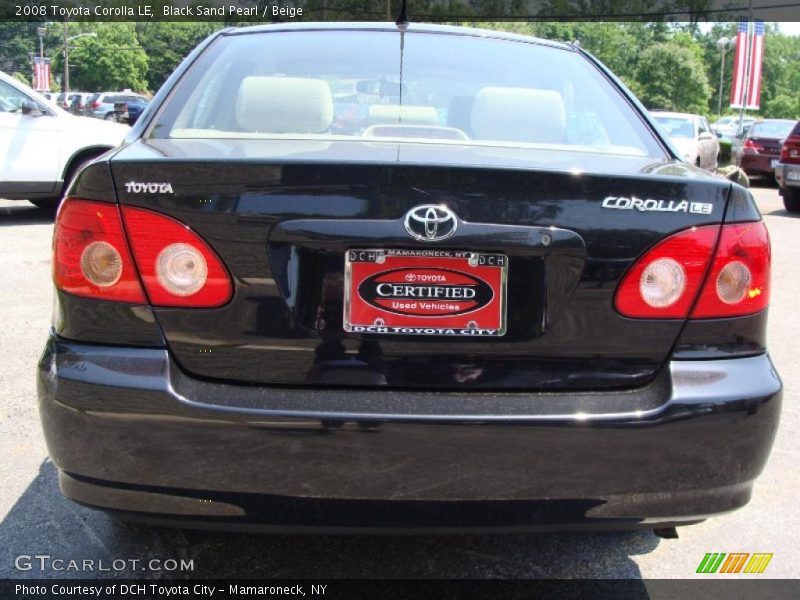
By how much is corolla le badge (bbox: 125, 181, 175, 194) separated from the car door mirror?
28.3ft

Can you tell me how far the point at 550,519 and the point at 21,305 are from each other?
15.6 ft

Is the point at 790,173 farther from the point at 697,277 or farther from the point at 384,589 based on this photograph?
the point at 384,589

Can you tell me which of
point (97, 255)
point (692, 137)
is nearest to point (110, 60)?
point (692, 137)

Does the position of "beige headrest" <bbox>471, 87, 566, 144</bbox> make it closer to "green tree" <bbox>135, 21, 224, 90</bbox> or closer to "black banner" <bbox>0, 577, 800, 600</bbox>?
"black banner" <bbox>0, 577, 800, 600</bbox>

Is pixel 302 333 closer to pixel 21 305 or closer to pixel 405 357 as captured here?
pixel 405 357

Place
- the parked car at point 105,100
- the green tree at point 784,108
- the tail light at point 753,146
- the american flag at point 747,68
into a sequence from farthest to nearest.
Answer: the green tree at point 784,108 < the parked car at point 105,100 < the american flag at point 747,68 < the tail light at point 753,146

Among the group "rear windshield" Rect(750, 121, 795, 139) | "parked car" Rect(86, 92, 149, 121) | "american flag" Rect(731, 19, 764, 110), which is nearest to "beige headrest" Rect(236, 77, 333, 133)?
"rear windshield" Rect(750, 121, 795, 139)

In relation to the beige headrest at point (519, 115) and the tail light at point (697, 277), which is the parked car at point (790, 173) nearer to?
the beige headrest at point (519, 115)

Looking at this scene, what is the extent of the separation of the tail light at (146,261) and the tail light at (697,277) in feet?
3.08

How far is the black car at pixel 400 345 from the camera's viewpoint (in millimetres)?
1931

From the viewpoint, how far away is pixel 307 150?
2152mm

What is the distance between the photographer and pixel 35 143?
9.73 m

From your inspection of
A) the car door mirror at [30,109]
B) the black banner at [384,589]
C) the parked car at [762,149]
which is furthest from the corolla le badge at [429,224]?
the parked car at [762,149]

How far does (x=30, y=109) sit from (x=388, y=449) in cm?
912
